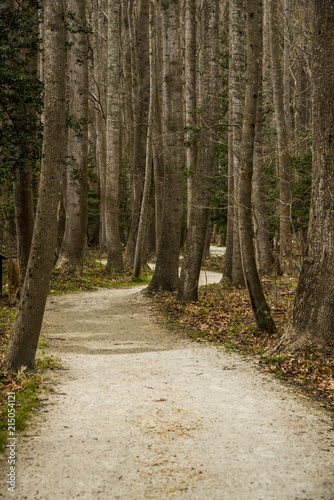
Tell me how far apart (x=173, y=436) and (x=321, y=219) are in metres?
3.81

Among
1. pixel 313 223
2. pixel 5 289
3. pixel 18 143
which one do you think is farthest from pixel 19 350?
pixel 5 289

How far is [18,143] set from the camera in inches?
404

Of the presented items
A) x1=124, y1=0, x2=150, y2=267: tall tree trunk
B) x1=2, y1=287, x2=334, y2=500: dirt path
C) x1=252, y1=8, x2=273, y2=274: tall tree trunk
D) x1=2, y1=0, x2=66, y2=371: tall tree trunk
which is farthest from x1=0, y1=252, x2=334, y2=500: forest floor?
x1=124, y1=0, x2=150, y2=267: tall tree trunk

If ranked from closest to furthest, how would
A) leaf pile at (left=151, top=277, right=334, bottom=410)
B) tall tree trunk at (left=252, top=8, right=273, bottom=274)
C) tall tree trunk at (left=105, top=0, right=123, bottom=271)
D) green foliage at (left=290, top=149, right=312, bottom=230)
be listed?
leaf pile at (left=151, top=277, right=334, bottom=410) → tall tree trunk at (left=252, top=8, right=273, bottom=274) → green foliage at (left=290, top=149, right=312, bottom=230) → tall tree trunk at (left=105, top=0, right=123, bottom=271)

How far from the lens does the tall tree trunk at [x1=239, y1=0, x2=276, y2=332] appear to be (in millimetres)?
8273

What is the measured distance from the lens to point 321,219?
261 inches

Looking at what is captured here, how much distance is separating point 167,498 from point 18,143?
870 centimetres

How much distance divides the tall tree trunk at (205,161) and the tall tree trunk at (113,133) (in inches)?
296

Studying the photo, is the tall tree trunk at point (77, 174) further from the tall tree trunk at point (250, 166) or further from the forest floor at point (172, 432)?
the tall tree trunk at point (250, 166)

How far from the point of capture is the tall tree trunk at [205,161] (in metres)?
11.8

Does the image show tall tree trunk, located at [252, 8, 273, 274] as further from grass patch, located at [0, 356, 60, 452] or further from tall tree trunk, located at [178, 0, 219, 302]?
grass patch, located at [0, 356, 60, 452]

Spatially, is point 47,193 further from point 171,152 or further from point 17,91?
point 171,152

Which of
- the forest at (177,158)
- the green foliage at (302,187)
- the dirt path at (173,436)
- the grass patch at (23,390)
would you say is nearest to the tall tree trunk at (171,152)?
the forest at (177,158)

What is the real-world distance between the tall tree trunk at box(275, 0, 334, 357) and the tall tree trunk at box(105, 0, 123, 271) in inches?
515
